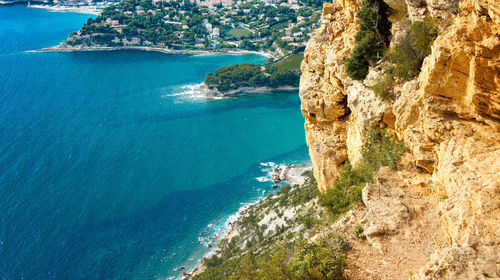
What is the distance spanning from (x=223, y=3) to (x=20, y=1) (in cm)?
9729

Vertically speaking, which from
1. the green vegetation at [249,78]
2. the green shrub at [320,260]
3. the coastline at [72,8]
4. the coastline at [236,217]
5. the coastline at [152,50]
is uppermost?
the coastline at [72,8]

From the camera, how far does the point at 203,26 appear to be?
425 feet

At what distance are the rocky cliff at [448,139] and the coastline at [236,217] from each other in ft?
80.3

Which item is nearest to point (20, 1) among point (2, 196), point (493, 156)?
→ point (2, 196)

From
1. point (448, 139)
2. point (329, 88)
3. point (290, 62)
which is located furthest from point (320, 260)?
point (290, 62)

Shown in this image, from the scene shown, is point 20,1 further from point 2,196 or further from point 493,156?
point 493,156

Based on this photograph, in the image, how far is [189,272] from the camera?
34.4 metres

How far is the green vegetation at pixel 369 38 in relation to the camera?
1487 centimetres

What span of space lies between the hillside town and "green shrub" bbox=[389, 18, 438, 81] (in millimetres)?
87688

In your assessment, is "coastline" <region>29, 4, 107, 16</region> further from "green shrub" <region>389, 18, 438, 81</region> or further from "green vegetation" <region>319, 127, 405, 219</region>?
"green shrub" <region>389, 18, 438, 81</region>

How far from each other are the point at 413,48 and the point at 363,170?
514 centimetres

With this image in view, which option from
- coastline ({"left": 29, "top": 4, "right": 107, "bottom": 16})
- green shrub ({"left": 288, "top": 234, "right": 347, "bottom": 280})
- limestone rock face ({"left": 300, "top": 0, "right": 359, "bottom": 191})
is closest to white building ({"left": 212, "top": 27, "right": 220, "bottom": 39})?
coastline ({"left": 29, "top": 4, "right": 107, "bottom": 16})

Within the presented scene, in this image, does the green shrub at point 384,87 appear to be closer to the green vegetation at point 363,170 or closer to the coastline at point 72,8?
the green vegetation at point 363,170

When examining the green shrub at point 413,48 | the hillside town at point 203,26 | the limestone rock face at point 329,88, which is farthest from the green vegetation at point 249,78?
the green shrub at point 413,48
